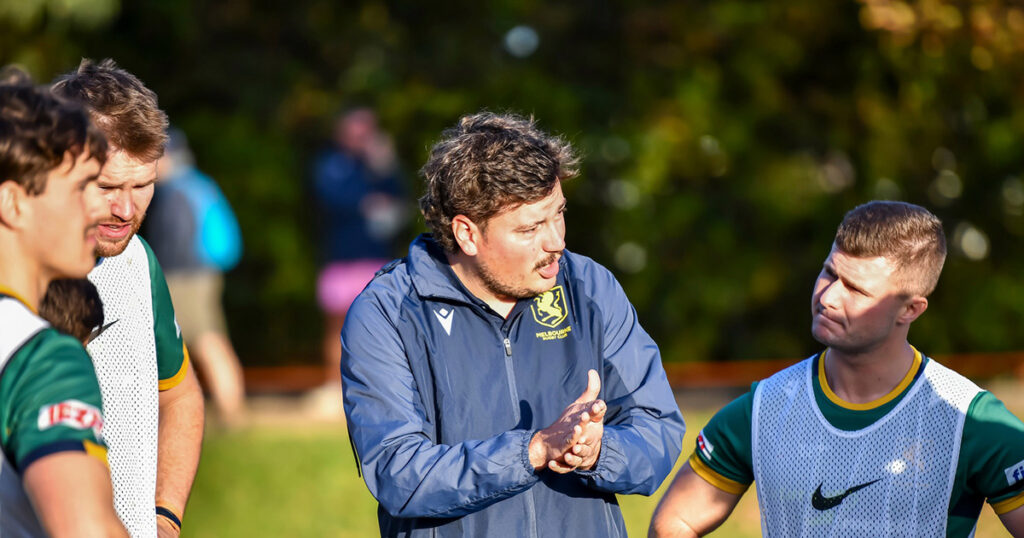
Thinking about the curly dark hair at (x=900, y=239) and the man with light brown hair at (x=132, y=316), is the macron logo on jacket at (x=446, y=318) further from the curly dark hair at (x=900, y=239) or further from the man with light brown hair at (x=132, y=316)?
the curly dark hair at (x=900, y=239)

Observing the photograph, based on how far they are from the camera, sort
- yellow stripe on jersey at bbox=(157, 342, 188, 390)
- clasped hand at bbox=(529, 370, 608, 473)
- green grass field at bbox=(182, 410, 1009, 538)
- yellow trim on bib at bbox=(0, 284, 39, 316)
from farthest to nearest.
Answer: green grass field at bbox=(182, 410, 1009, 538) < yellow stripe on jersey at bbox=(157, 342, 188, 390) < clasped hand at bbox=(529, 370, 608, 473) < yellow trim on bib at bbox=(0, 284, 39, 316)

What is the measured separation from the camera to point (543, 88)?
38.4 feet

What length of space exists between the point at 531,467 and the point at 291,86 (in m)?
9.40

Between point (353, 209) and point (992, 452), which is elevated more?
point (353, 209)

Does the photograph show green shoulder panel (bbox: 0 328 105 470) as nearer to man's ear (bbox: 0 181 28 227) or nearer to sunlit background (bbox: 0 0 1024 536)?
man's ear (bbox: 0 181 28 227)

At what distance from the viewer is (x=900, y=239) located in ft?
11.9

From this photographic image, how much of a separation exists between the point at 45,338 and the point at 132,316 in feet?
3.56

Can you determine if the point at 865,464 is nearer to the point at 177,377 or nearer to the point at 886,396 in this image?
the point at 886,396

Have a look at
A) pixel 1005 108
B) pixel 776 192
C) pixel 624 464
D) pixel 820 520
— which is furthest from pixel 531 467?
pixel 1005 108

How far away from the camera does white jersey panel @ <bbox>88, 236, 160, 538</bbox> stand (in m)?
3.34

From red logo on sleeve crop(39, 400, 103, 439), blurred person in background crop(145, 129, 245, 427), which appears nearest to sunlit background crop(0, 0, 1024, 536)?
blurred person in background crop(145, 129, 245, 427)

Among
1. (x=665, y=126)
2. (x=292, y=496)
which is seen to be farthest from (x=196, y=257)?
(x=665, y=126)

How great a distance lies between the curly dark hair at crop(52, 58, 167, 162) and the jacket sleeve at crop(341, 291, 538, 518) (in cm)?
75

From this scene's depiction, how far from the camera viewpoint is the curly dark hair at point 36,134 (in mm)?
2463
